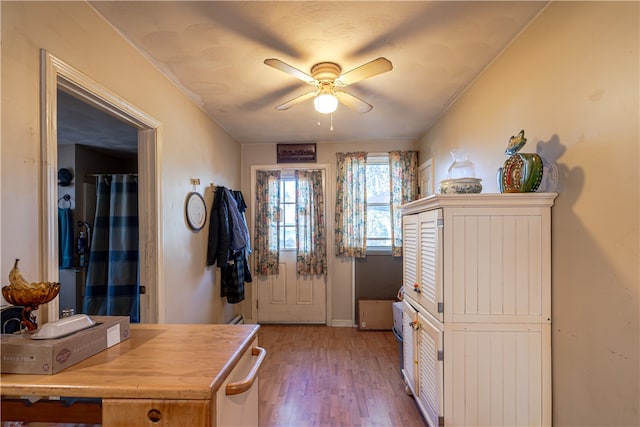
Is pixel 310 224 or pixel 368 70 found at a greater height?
pixel 368 70

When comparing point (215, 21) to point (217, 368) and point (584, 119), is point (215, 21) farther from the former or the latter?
point (584, 119)

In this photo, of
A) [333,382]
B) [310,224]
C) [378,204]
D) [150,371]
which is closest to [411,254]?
[333,382]

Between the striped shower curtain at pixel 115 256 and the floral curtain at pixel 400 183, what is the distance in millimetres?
2865

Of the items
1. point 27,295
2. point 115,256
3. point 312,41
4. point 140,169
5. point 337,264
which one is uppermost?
point 312,41

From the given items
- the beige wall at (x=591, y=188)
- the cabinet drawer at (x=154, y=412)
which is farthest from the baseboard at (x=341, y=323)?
the cabinet drawer at (x=154, y=412)

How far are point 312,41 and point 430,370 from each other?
2.11 meters

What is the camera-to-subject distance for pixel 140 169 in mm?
1960

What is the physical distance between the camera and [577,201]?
1281 mm

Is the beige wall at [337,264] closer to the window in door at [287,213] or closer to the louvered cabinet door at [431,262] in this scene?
the window in door at [287,213]

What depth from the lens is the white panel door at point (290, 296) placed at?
3846 millimetres

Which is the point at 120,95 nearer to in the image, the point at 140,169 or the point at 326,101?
the point at 140,169

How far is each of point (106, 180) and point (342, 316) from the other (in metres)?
3.08

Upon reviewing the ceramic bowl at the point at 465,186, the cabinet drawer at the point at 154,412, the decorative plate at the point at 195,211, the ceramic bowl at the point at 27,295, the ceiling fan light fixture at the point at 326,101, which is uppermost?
the ceiling fan light fixture at the point at 326,101

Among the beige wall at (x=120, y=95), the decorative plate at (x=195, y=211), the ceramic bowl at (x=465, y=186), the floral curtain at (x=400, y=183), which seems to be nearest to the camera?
the beige wall at (x=120, y=95)
